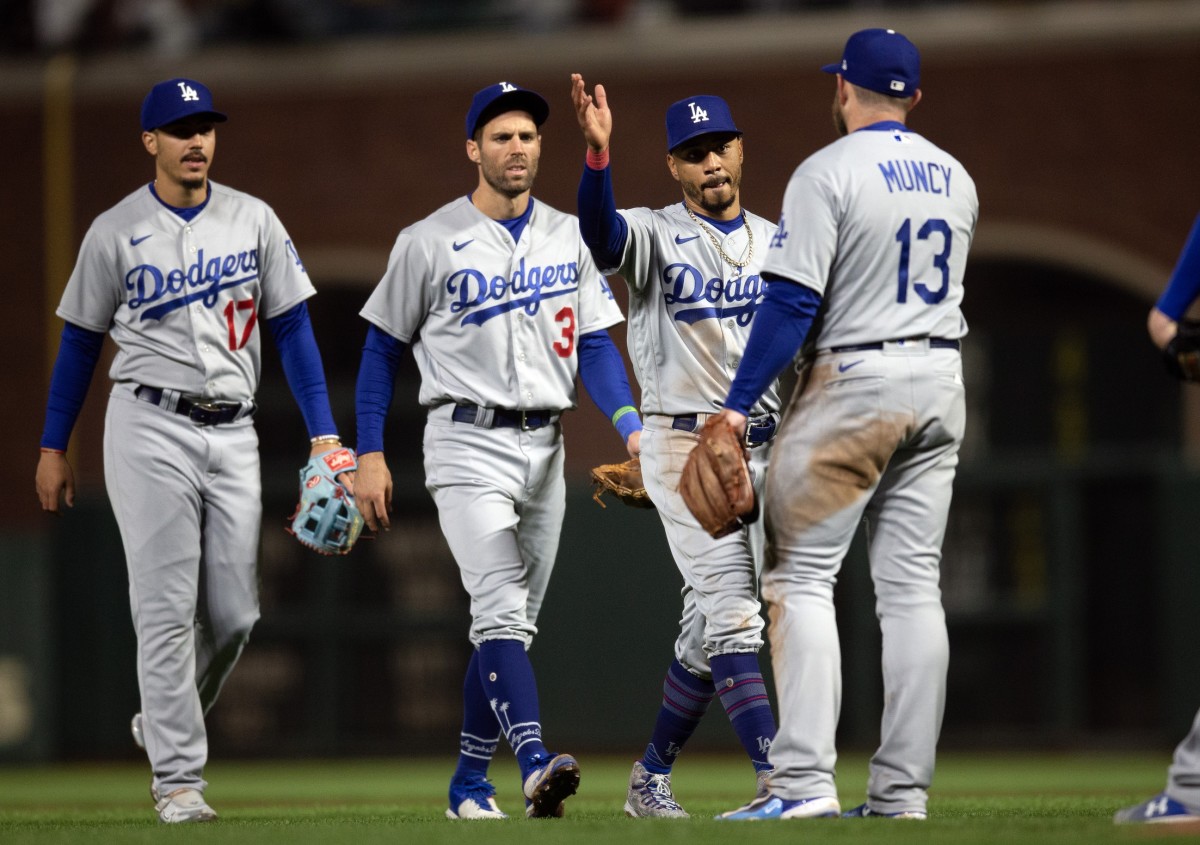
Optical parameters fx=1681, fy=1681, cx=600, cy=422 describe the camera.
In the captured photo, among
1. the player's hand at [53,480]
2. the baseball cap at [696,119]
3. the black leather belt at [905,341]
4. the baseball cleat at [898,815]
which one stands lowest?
the baseball cleat at [898,815]

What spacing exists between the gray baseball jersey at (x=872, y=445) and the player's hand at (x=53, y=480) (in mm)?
2607

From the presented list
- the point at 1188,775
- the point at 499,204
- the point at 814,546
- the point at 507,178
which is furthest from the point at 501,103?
the point at 1188,775

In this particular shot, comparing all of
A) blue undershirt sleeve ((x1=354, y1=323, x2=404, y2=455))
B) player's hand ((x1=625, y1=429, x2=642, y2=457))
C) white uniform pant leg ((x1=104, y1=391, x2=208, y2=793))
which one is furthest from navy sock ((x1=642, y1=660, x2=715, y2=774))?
white uniform pant leg ((x1=104, y1=391, x2=208, y2=793))

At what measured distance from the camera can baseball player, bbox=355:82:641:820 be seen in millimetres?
5492

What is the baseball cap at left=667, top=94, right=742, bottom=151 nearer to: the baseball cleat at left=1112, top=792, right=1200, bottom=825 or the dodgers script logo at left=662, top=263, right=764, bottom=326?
the dodgers script logo at left=662, top=263, right=764, bottom=326

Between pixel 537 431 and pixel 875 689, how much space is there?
21.9 ft

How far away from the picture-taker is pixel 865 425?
4473 mm

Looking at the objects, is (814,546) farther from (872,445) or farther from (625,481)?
(625,481)

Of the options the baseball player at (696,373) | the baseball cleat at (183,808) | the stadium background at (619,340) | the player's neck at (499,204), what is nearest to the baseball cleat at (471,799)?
the baseball player at (696,373)

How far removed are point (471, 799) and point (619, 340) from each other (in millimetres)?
7011

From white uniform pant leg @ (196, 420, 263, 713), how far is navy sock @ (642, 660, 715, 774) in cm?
146

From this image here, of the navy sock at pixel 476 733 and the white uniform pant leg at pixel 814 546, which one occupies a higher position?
the white uniform pant leg at pixel 814 546

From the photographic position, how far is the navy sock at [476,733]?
5.70m

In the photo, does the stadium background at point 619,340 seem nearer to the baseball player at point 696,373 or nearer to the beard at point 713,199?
the baseball player at point 696,373
